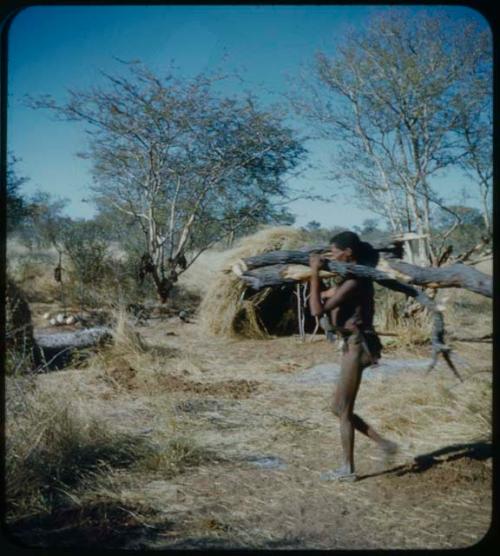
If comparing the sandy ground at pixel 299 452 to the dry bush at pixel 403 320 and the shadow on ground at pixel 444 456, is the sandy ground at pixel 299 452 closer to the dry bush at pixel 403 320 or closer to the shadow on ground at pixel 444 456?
the shadow on ground at pixel 444 456

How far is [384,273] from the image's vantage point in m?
2.98

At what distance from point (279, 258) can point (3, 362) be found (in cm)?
172

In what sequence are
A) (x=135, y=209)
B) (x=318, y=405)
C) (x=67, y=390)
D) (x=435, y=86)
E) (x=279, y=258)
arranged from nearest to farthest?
1. (x=279, y=258)
2. (x=67, y=390)
3. (x=318, y=405)
4. (x=435, y=86)
5. (x=135, y=209)

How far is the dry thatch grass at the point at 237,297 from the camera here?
848 centimetres

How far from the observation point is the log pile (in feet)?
9.12

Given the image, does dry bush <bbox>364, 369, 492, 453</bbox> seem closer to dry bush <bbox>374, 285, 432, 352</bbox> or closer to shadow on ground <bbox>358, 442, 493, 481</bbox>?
shadow on ground <bbox>358, 442, 493, 481</bbox>

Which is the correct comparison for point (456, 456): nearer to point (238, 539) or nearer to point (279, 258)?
point (238, 539)

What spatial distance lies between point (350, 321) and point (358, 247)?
19.7 inches

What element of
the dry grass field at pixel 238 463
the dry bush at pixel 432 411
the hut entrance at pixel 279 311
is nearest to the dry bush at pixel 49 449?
the dry grass field at pixel 238 463

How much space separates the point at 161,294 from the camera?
28.5 ft

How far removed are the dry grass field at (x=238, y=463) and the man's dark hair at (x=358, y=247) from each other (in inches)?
32.8

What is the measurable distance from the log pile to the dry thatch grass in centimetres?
524

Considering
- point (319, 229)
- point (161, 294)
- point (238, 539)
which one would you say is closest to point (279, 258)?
point (238, 539)

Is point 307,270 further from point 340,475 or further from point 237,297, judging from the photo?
point 237,297
